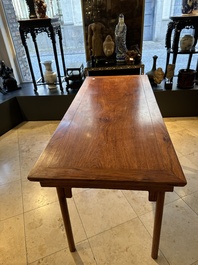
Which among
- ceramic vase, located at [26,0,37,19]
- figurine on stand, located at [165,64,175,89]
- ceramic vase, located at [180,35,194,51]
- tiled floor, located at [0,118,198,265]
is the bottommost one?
tiled floor, located at [0,118,198,265]

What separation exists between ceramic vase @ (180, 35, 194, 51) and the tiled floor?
4.58 ft

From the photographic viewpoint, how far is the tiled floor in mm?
1150

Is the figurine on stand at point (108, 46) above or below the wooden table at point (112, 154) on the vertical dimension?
above

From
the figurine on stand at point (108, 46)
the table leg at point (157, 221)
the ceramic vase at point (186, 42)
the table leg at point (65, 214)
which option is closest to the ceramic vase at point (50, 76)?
the figurine on stand at point (108, 46)

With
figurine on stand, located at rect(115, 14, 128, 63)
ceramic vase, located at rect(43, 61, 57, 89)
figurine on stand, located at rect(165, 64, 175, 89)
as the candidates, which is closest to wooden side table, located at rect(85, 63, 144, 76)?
figurine on stand, located at rect(115, 14, 128, 63)

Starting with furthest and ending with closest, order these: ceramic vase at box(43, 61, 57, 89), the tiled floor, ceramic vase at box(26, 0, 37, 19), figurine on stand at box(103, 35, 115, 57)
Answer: ceramic vase at box(43, 61, 57, 89) → figurine on stand at box(103, 35, 115, 57) → ceramic vase at box(26, 0, 37, 19) → the tiled floor

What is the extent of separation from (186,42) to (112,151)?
6.90 feet

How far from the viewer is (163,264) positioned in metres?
1.09

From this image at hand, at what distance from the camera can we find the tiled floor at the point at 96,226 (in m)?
1.15

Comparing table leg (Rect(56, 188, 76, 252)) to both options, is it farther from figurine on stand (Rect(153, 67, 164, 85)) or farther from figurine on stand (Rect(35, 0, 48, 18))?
figurine on stand (Rect(35, 0, 48, 18))

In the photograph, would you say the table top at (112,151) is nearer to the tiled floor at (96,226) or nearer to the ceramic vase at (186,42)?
the tiled floor at (96,226)

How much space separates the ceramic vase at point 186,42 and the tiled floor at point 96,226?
4.58ft

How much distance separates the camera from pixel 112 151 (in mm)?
844

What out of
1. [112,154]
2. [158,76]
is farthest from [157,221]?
[158,76]
